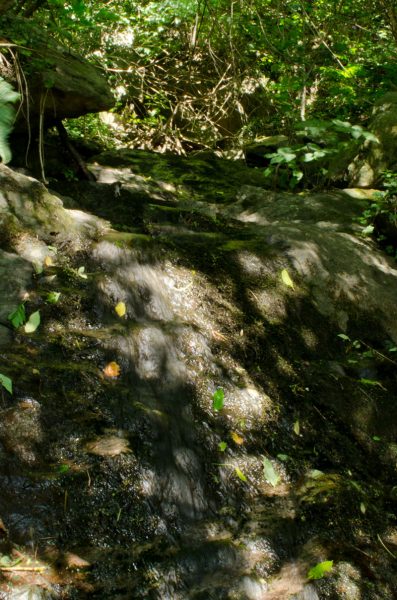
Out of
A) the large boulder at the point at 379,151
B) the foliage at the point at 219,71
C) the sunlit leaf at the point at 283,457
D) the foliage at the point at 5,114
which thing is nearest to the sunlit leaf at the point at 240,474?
the sunlit leaf at the point at 283,457

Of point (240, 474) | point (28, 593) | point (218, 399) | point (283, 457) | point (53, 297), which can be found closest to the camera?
point (28, 593)

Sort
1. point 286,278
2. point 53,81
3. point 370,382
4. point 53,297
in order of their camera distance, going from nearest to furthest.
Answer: point 53,297 → point 370,382 → point 286,278 → point 53,81

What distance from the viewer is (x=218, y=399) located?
11.7 feet

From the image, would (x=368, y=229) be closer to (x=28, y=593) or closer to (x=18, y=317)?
(x=18, y=317)

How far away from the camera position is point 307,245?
526cm

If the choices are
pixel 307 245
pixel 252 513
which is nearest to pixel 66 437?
pixel 252 513

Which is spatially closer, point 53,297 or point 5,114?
point 5,114

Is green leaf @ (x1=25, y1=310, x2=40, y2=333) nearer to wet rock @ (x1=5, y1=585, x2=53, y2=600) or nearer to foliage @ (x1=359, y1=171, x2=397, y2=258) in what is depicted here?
wet rock @ (x1=5, y1=585, x2=53, y2=600)

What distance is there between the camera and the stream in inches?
99.3

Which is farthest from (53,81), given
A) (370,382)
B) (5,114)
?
(5,114)

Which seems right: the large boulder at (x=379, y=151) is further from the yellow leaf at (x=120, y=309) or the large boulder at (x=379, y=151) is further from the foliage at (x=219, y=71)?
the yellow leaf at (x=120, y=309)

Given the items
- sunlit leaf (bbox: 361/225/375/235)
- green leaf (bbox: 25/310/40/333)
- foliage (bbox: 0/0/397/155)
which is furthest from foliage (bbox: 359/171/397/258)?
green leaf (bbox: 25/310/40/333)

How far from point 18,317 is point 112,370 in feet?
2.12

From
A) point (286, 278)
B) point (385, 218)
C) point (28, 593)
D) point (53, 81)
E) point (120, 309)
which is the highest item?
point (53, 81)
